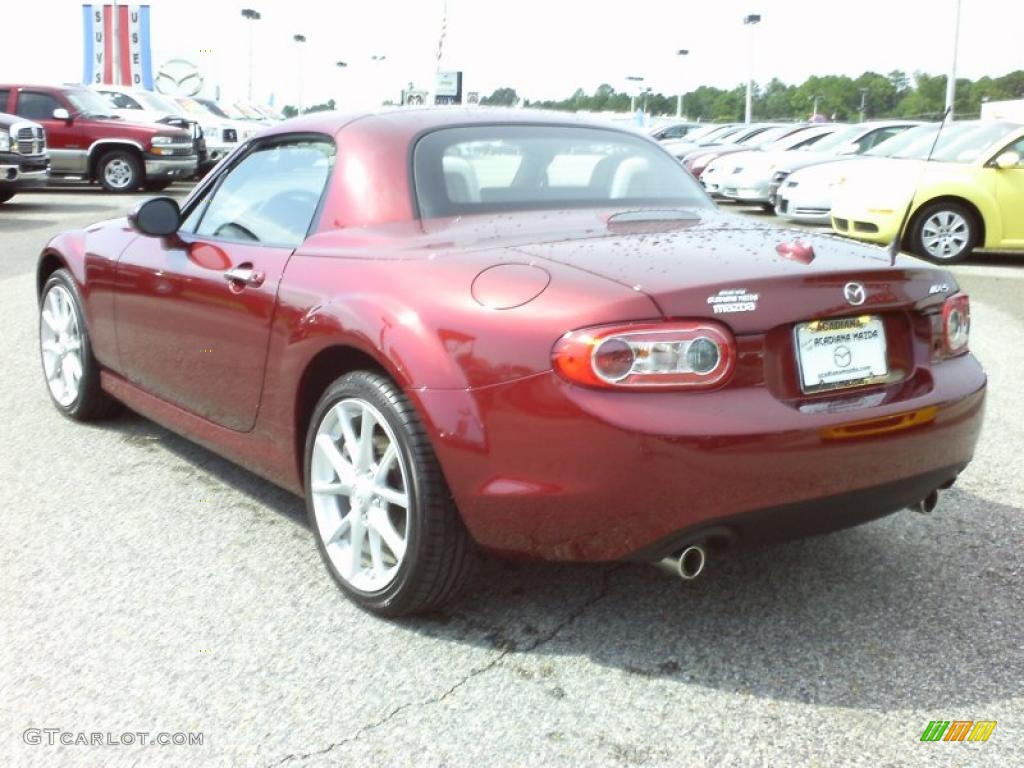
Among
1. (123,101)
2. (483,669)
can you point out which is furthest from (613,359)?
(123,101)

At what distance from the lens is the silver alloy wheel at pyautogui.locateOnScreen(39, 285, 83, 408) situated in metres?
5.39

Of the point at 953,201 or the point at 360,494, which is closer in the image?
the point at 360,494

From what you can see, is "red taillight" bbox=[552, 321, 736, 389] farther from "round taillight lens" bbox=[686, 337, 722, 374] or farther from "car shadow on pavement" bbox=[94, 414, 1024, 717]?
"car shadow on pavement" bbox=[94, 414, 1024, 717]

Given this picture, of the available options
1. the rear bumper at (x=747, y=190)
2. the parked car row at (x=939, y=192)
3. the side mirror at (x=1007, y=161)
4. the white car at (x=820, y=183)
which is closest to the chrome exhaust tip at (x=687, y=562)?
the parked car row at (x=939, y=192)

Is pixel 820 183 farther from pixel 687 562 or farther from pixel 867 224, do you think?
pixel 687 562

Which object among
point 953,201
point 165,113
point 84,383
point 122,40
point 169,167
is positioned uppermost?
point 122,40

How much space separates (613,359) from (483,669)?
2.92ft

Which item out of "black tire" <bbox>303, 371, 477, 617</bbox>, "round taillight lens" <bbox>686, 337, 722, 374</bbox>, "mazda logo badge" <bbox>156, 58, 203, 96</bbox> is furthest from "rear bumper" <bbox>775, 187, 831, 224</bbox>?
"mazda logo badge" <bbox>156, 58, 203, 96</bbox>

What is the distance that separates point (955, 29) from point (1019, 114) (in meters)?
9.64

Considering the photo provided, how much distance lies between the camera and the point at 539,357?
2861mm

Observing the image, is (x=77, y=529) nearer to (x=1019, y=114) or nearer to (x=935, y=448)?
(x=935, y=448)

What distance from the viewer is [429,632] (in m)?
3.29

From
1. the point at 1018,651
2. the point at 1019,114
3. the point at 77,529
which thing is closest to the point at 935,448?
the point at 1018,651

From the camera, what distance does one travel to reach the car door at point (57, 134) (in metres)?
21.3
